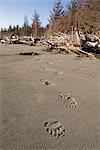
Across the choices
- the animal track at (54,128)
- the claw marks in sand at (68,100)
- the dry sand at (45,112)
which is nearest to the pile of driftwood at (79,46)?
the dry sand at (45,112)

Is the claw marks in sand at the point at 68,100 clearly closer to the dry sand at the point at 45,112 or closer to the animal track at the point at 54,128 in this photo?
the dry sand at the point at 45,112

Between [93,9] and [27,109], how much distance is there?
31.8 metres

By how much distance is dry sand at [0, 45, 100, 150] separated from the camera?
2699 millimetres

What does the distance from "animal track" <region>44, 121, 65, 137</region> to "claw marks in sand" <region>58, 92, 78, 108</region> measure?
70cm

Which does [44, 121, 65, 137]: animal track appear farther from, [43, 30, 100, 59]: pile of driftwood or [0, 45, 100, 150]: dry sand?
[43, 30, 100, 59]: pile of driftwood

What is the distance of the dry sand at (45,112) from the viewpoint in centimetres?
270

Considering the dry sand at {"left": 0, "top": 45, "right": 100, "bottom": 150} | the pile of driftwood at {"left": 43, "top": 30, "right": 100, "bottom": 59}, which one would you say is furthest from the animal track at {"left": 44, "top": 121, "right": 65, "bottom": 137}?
the pile of driftwood at {"left": 43, "top": 30, "right": 100, "bottom": 59}

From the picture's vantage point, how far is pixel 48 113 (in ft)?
11.5

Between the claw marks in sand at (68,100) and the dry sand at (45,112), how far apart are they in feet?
0.20

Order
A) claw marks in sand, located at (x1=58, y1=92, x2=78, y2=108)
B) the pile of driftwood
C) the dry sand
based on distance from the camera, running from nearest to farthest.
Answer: the dry sand → claw marks in sand, located at (x1=58, y1=92, x2=78, y2=108) → the pile of driftwood

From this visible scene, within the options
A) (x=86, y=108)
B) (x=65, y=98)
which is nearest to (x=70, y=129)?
(x=86, y=108)

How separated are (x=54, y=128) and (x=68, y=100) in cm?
110

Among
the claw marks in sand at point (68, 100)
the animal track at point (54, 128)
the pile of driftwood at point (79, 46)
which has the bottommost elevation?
the pile of driftwood at point (79, 46)

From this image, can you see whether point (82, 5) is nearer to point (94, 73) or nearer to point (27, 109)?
point (94, 73)
